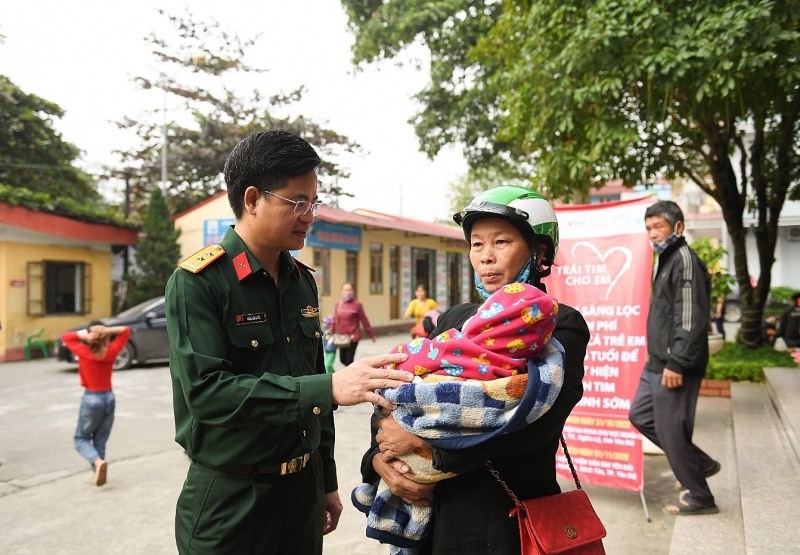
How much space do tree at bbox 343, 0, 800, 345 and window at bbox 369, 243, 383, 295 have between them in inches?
454

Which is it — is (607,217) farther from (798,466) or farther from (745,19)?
(745,19)

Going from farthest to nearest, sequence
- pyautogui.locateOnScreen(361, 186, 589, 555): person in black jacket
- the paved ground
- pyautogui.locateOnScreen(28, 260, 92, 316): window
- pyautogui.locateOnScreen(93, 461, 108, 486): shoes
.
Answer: pyautogui.locateOnScreen(28, 260, 92, 316): window, pyautogui.locateOnScreen(93, 461, 108, 486): shoes, the paved ground, pyautogui.locateOnScreen(361, 186, 589, 555): person in black jacket

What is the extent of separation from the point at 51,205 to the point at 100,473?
38.5 feet

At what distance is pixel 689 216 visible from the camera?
3016cm

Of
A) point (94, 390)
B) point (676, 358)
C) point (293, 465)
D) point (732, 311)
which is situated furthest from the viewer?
point (732, 311)

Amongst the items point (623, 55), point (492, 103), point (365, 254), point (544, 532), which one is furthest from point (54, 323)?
point (544, 532)

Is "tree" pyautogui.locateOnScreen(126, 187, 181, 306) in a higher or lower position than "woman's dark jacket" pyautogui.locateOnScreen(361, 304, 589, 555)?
higher

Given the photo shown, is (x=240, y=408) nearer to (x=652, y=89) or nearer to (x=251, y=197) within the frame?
(x=251, y=197)

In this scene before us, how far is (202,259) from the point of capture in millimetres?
1814

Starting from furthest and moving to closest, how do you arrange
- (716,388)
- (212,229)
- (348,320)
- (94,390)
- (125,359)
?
(212,229) < (125,359) < (348,320) < (716,388) < (94,390)

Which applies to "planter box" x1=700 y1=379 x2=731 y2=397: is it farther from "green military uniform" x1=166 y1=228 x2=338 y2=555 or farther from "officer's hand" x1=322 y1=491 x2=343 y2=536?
"green military uniform" x1=166 y1=228 x2=338 y2=555

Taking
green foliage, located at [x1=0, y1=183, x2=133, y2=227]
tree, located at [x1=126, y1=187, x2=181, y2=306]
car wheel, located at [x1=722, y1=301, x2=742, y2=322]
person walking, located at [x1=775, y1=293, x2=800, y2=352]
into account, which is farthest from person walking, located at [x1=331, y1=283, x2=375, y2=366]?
car wheel, located at [x1=722, y1=301, x2=742, y2=322]

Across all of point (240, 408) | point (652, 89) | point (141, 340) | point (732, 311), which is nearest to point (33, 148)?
point (141, 340)

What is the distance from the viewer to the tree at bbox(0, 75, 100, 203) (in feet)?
57.3
